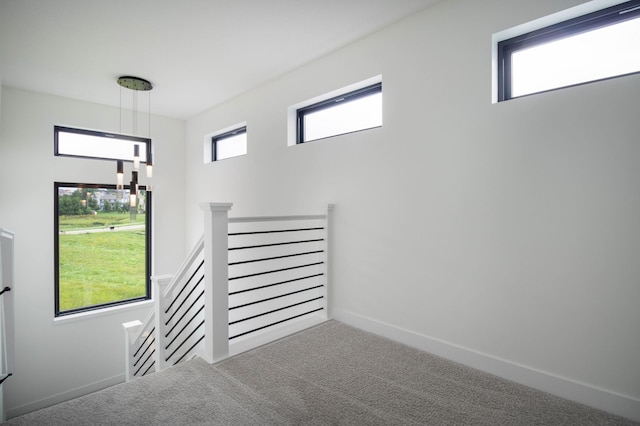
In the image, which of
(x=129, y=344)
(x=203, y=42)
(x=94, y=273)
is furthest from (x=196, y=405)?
(x=94, y=273)

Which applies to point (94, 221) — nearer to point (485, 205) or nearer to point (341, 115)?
point (341, 115)

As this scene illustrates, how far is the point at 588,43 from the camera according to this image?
1.83 m

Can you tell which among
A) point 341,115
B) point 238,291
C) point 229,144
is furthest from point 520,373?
point 229,144

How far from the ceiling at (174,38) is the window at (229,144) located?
2.36 feet

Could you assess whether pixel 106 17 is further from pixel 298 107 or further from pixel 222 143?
pixel 222 143

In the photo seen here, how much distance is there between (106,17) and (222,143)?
2.47 metres

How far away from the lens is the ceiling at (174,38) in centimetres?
239

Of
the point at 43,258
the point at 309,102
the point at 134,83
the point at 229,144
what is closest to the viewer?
A: the point at 309,102

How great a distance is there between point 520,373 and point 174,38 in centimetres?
359

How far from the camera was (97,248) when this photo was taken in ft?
15.0

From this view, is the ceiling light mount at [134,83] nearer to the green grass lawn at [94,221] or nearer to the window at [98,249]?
the window at [98,249]

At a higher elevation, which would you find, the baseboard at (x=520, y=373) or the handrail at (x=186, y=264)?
the handrail at (x=186, y=264)

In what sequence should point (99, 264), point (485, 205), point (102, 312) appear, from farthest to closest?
point (99, 264), point (102, 312), point (485, 205)

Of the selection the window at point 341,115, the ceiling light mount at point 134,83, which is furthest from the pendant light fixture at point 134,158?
the window at point 341,115
